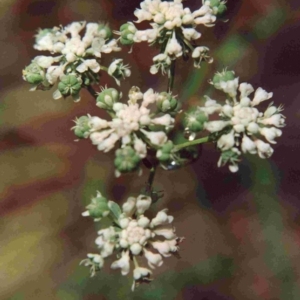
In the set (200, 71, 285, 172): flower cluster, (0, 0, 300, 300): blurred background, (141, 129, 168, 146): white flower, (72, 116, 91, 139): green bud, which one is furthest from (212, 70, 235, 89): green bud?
(0, 0, 300, 300): blurred background

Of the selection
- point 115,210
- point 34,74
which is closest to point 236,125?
point 115,210

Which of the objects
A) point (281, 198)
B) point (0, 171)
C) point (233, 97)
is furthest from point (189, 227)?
→ point (233, 97)

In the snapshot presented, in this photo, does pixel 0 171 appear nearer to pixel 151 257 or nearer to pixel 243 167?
pixel 243 167

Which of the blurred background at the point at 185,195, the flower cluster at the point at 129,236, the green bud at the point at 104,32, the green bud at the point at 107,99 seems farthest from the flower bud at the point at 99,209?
the blurred background at the point at 185,195

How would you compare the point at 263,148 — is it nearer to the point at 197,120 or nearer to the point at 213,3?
the point at 197,120

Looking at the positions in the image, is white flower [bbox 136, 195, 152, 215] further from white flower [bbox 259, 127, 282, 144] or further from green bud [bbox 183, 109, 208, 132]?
white flower [bbox 259, 127, 282, 144]

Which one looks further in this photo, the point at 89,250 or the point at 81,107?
the point at 81,107
